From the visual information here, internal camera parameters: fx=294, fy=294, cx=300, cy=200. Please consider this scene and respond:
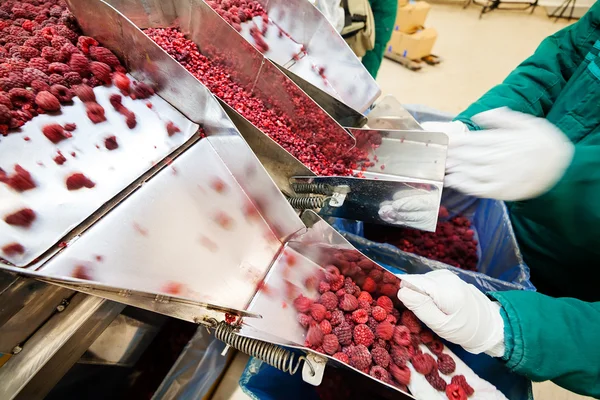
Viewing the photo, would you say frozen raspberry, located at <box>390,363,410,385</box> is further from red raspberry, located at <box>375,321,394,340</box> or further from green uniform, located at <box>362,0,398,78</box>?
green uniform, located at <box>362,0,398,78</box>

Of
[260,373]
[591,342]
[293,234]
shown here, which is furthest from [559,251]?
[260,373]

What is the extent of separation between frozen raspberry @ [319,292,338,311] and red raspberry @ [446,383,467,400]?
35 cm

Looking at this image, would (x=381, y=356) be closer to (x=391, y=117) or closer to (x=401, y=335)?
(x=401, y=335)

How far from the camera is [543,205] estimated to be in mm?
938

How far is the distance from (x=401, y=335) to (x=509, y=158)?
0.69 metres

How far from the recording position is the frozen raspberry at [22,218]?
1.95 feet

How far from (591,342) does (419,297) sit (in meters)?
0.38

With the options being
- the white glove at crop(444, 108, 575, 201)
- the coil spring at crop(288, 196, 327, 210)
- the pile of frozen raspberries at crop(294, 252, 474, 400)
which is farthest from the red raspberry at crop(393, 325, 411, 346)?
the white glove at crop(444, 108, 575, 201)

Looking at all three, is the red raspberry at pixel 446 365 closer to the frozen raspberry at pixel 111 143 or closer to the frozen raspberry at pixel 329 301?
the frozen raspberry at pixel 329 301

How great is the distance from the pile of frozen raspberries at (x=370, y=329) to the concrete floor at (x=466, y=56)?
3.10 metres

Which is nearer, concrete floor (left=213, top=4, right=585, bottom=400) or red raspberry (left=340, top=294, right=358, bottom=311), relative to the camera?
red raspberry (left=340, top=294, right=358, bottom=311)

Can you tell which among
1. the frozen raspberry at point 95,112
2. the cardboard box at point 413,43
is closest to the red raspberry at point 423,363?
the frozen raspberry at point 95,112

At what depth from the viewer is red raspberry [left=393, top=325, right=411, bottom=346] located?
820 millimetres

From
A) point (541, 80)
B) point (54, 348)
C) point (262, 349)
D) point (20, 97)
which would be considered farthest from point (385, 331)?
point (541, 80)
